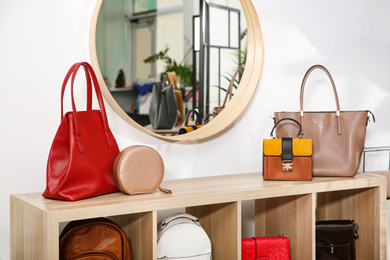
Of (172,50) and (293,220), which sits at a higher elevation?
(172,50)

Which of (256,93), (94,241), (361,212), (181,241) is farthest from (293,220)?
(94,241)

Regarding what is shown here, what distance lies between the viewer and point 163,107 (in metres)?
1.96

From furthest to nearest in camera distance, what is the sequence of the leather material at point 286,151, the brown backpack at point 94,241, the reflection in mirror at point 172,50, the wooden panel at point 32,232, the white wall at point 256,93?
the leather material at point 286,151 → the reflection in mirror at point 172,50 → the white wall at point 256,93 → the brown backpack at point 94,241 → the wooden panel at point 32,232

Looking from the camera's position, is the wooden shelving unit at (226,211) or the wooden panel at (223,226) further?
the wooden panel at (223,226)

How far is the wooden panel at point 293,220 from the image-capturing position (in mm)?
1872

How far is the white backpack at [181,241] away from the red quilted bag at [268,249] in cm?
24

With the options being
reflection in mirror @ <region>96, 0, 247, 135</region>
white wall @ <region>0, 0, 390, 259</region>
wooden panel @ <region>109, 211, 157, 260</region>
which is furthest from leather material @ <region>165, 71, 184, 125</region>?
wooden panel @ <region>109, 211, 157, 260</region>

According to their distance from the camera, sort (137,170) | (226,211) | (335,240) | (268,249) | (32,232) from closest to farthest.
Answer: (32,232) < (137,170) < (226,211) < (268,249) < (335,240)

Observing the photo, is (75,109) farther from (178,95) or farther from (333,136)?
(333,136)

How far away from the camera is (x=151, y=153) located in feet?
5.31

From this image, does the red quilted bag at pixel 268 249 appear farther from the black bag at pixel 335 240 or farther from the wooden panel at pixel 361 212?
the wooden panel at pixel 361 212

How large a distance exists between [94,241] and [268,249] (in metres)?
0.75

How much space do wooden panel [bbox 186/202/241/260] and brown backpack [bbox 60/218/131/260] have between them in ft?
1.28

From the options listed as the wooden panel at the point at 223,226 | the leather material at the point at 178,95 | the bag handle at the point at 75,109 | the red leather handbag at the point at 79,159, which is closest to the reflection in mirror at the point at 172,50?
the leather material at the point at 178,95
